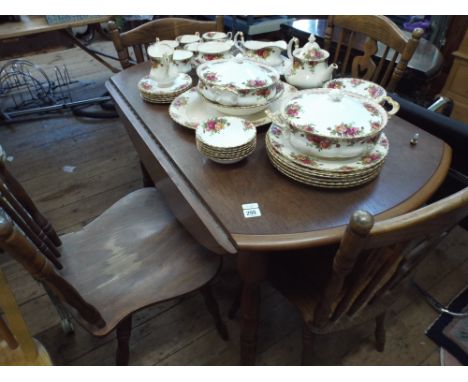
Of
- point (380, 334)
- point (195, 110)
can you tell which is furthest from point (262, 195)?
point (380, 334)

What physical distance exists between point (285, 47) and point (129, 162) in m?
1.24

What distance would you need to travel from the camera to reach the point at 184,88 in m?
1.06

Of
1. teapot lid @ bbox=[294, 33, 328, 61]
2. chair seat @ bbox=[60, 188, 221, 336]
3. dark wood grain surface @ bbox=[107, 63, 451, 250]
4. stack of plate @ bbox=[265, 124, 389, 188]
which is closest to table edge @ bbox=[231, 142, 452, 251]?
dark wood grain surface @ bbox=[107, 63, 451, 250]

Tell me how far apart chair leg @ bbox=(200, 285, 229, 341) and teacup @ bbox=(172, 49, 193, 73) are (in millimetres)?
728

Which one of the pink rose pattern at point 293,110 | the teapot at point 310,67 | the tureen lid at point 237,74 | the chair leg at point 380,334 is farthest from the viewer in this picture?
the chair leg at point 380,334

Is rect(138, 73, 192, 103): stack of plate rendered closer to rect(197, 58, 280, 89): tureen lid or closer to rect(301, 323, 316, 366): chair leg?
rect(197, 58, 280, 89): tureen lid

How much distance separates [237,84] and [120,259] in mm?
565

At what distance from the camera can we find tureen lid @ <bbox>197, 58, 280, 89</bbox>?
0.85 meters

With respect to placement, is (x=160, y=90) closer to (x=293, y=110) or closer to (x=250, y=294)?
(x=293, y=110)

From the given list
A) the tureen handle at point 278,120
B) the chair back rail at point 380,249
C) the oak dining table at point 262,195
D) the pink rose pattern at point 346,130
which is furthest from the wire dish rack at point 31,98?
the chair back rail at point 380,249

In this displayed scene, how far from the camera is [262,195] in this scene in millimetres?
734

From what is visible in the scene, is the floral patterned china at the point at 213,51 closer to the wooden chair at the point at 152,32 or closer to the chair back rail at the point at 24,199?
the wooden chair at the point at 152,32

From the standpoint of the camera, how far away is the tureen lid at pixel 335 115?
700mm

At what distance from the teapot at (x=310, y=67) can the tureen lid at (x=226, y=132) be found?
0.26 metres
